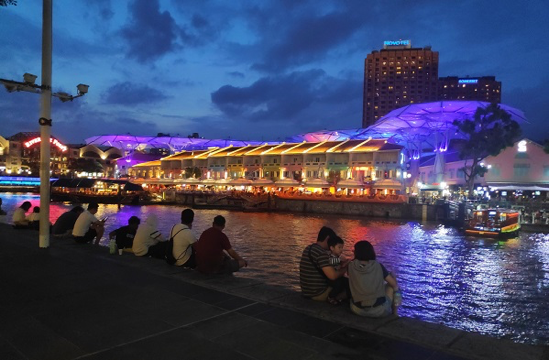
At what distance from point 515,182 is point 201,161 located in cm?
4896

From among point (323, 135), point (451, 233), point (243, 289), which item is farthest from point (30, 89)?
point (323, 135)

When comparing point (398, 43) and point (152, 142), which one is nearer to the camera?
point (152, 142)

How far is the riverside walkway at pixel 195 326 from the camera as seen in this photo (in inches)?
150

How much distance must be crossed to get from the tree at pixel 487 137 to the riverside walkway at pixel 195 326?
137 feet

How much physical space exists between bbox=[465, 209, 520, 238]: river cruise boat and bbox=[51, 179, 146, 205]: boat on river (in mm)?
41202

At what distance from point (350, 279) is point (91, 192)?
56.9 metres

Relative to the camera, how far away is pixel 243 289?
19.8 ft

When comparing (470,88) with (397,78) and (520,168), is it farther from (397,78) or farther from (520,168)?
(520,168)

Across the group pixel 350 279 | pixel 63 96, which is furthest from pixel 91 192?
pixel 350 279

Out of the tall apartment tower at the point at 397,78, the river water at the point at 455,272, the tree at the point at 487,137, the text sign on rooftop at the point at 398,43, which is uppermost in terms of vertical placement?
the text sign on rooftop at the point at 398,43

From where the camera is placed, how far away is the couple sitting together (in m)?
4.80

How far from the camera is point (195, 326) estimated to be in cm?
443

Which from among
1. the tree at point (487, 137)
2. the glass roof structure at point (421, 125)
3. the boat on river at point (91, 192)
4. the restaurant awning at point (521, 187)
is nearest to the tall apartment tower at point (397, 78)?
the glass roof structure at point (421, 125)

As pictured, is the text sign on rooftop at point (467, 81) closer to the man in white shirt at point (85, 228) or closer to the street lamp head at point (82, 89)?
the street lamp head at point (82, 89)
